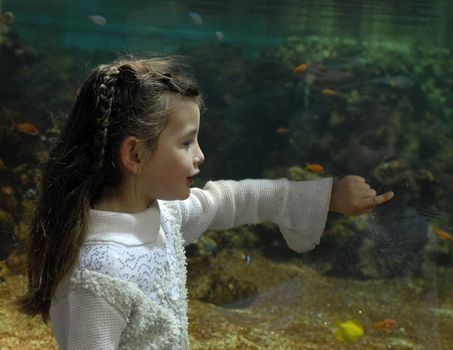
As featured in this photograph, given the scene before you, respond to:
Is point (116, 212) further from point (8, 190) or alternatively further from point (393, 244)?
point (8, 190)

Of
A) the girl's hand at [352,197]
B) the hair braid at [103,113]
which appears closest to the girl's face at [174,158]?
the hair braid at [103,113]

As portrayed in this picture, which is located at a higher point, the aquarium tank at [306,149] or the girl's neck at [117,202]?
the girl's neck at [117,202]

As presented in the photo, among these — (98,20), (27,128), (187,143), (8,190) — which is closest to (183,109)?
(187,143)

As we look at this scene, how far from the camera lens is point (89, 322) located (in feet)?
4.74

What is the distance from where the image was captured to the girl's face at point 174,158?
1598 mm

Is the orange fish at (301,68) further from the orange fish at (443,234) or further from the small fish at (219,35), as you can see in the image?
the orange fish at (443,234)

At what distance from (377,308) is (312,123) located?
123 cm

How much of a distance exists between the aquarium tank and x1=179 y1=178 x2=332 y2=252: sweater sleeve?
183 centimetres

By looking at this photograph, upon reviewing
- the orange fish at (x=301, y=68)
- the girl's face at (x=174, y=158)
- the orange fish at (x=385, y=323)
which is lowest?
the orange fish at (x=385, y=323)

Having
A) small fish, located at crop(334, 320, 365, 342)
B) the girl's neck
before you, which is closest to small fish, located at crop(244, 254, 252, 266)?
small fish, located at crop(334, 320, 365, 342)

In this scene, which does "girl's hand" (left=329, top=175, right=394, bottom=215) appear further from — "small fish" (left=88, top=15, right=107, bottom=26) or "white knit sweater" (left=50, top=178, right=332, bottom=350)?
"small fish" (left=88, top=15, right=107, bottom=26)

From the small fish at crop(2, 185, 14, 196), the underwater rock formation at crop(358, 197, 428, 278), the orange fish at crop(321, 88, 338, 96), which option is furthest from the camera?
the small fish at crop(2, 185, 14, 196)

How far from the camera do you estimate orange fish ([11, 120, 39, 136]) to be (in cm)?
452

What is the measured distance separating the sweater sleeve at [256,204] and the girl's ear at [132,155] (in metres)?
0.31
